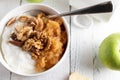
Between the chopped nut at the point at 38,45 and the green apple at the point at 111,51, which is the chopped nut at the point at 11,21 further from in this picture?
the green apple at the point at 111,51

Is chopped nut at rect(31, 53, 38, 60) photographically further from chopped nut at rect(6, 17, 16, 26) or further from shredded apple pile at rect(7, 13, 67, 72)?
chopped nut at rect(6, 17, 16, 26)

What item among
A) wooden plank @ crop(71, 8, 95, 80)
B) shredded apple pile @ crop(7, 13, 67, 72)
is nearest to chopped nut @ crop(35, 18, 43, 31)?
shredded apple pile @ crop(7, 13, 67, 72)

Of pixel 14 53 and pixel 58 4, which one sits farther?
pixel 58 4

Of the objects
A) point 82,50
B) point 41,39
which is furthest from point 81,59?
point 41,39

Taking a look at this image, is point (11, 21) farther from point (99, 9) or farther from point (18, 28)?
point (99, 9)

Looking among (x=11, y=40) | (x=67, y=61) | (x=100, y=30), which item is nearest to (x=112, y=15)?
(x=100, y=30)

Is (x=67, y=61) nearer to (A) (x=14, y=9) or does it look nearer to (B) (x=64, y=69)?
(B) (x=64, y=69)
